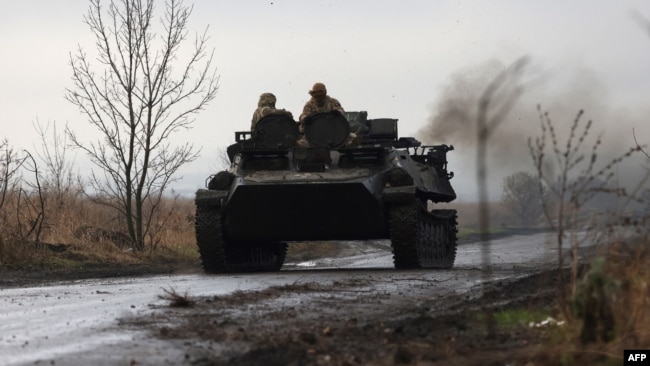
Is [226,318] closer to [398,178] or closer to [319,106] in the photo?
[398,178]

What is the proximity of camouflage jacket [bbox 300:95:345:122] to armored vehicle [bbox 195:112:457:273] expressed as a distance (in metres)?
0.49

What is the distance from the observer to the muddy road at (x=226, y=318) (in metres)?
6.92

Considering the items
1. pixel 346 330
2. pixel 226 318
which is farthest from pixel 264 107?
pixel 346 330

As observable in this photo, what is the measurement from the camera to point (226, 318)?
8750 millimetres

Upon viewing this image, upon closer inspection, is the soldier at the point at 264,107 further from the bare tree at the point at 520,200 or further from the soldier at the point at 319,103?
the bare tree at the point at 520,200

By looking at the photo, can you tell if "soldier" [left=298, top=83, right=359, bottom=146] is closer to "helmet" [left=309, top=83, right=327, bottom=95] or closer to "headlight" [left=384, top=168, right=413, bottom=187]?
"helmet" [left=309, top=83, right=327, bottom=95]

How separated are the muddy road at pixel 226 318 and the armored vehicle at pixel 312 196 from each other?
174cm

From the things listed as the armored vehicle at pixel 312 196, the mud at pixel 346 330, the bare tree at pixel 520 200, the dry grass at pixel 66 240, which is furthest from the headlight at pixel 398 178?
the bare tree at pixel 520 200

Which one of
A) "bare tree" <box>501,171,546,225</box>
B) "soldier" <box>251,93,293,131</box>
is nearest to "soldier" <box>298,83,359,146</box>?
"soldier" <box>251,93,293,131</box>

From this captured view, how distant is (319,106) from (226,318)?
9.74 meters

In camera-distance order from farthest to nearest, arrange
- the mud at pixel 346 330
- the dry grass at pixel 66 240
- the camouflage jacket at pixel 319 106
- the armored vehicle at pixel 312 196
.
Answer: the dry grass at pixel 66 240, the camouflage jacket at pixel 319 106, the armored vehicle at pixel 312 196, the mud at pixel 346 330

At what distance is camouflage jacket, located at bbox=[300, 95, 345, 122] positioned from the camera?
18.2 metres

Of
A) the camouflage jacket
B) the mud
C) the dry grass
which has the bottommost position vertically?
the mud

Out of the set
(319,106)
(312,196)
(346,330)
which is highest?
(319,106)
